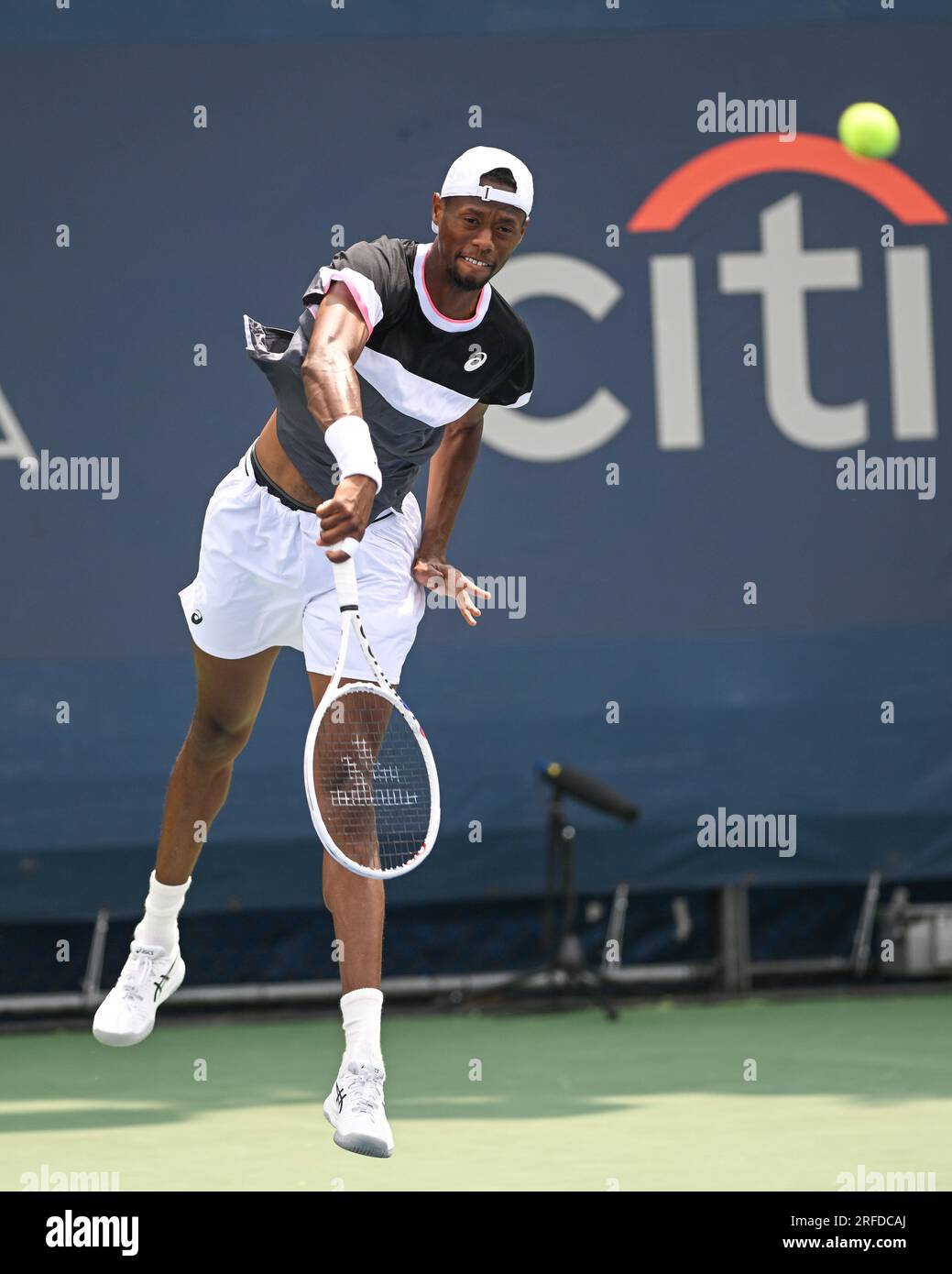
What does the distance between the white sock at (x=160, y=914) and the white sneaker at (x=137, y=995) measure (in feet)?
0.06

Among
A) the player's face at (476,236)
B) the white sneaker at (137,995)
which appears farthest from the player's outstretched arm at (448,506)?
the white sneaker at (137,995)

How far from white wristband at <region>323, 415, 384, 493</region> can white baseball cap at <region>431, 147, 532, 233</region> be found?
0.53 m

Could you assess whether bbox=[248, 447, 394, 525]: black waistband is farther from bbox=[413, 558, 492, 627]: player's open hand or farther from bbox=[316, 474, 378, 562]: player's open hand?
bbox=[316, 474, 378, 562]: player's open hand

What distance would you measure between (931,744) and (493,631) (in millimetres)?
1608

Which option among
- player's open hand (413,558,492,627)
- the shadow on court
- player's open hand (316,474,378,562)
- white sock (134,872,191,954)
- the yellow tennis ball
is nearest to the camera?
player's open hand (316,474,378,562)

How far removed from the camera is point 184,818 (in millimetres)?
4301

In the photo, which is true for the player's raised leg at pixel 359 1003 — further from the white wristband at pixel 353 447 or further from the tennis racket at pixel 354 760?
the white wristband at pixel 353 447

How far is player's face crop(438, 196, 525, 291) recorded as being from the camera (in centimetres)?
363

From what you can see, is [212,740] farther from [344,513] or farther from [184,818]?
[344,513]

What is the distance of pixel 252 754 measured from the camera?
677cm

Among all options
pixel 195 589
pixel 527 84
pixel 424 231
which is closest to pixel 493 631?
pixel 424 231

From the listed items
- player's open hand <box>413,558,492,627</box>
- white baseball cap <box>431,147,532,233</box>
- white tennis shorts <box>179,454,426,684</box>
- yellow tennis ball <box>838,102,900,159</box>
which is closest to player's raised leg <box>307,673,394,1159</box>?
white tennis shorts <box>179,454,426,684</box>

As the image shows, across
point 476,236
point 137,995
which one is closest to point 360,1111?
point 137,995

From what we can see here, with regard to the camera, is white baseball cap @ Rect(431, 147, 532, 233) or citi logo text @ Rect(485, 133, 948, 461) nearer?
white baseball cap @ Rect(431, 147, 532, 233)
